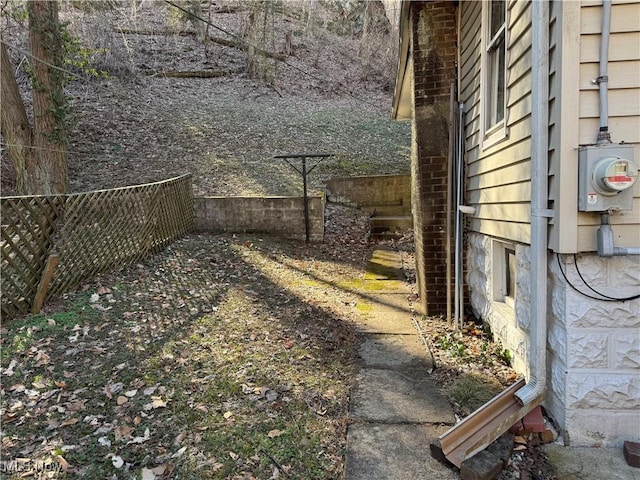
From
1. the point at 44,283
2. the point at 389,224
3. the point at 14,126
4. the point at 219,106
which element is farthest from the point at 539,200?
the point at 219,106

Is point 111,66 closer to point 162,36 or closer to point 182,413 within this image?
point 162,36

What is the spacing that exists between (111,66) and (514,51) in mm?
14798

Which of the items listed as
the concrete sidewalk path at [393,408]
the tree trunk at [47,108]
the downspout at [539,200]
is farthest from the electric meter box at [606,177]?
the tree trunk at [47,108]

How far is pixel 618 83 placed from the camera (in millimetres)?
2348

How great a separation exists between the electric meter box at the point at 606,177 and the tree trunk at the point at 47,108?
8.82 m

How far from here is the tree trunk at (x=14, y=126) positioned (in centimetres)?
793

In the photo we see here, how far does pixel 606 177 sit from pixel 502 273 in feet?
5.57

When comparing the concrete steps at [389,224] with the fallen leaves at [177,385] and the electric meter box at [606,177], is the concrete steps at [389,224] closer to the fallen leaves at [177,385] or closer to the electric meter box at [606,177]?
the fallen leaves at [177,385]

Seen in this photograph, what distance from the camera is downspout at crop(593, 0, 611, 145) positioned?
2.30m

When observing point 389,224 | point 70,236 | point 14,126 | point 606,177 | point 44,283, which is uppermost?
point 14,126

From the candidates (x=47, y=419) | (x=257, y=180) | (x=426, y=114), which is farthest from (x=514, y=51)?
(x=257, y=180)

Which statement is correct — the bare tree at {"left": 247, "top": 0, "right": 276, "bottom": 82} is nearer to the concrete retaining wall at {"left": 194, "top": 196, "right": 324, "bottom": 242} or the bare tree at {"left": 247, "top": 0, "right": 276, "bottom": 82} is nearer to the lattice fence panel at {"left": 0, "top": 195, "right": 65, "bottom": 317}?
the concrete retaining wall at {"left": 194, "top": 196, "right": 324, "bottom": 242}

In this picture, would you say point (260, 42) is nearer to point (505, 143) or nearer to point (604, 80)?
point (505, 143)

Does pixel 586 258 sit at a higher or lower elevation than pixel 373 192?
lower
